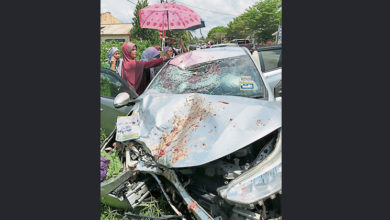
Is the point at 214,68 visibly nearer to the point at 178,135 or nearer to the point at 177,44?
the point at 178,135

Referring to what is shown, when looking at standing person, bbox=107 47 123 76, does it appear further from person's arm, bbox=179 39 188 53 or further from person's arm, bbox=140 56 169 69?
person's arm, bbox=179 39 188 53

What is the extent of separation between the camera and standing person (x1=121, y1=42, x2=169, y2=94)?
144 inches

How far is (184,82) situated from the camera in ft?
8.98

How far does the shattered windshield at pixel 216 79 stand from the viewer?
2.52 m

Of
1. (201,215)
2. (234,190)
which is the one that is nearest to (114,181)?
(201,215)

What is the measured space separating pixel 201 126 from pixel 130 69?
2.19m

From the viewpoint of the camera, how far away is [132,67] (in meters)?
3.72

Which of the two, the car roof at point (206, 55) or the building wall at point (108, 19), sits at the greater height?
the building wall at point (108, 19)

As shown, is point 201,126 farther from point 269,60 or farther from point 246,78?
point 269,60

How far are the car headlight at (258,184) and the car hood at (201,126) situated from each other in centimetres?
18

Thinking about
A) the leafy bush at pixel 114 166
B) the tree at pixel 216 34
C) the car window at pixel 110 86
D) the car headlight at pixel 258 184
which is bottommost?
the leafy bush at pixel 114 166

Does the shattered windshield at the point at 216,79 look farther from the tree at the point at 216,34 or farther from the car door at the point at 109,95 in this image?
the car door at the point at 109,95

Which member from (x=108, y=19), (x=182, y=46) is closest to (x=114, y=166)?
(x=108, y=19)

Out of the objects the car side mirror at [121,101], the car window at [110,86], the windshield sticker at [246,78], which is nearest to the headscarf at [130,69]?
the car window at [110,86]
